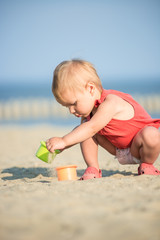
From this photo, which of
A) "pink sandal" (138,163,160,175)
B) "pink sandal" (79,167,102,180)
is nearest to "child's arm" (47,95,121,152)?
"pink sandal" (79,167,102,180)

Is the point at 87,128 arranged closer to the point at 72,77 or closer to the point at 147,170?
the point at 72,77

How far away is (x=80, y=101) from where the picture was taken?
2.62 meters

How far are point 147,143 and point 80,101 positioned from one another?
26.6 inches

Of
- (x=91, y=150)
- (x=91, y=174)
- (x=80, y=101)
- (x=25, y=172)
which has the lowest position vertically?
(x=25, y=172)

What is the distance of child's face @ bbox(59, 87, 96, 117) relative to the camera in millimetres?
A: 2574

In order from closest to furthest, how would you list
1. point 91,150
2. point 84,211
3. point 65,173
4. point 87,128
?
point 84,211, point 87,128, point 65,173, point 91,150

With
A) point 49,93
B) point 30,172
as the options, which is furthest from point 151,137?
point 49,93

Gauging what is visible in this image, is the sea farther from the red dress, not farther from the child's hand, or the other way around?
the child's hand

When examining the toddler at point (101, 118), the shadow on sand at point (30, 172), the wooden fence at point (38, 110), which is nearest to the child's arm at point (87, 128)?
the toddler at point (101, 118)

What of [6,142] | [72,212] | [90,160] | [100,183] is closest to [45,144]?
[90,160]

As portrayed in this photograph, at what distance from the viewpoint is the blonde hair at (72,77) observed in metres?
2.55

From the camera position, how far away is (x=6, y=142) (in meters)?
6.75

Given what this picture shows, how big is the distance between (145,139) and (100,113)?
1.46 feet

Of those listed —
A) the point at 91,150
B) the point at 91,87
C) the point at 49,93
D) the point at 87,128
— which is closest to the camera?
the point at 87,128
